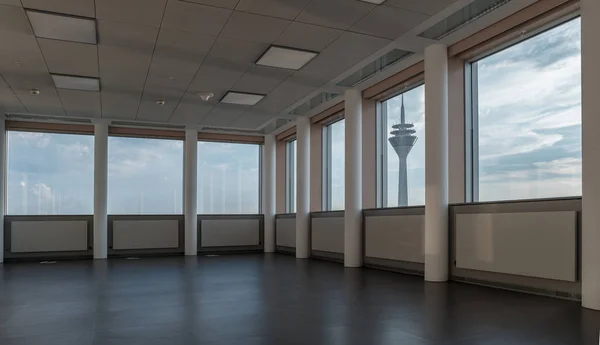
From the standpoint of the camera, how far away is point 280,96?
1039cm

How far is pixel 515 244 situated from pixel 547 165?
1136mm

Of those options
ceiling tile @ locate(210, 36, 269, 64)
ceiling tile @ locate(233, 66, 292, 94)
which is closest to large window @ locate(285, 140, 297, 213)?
ceiling tile @ locate(233, 66, 292, 94)

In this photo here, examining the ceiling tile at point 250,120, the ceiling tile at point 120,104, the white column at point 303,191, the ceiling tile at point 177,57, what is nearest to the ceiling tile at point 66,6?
the ceiling tile at point 177,57

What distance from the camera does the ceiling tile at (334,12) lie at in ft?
19.4

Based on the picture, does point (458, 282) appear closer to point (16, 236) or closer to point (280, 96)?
point (280, 96)

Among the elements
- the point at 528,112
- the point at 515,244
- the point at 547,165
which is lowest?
the point at 515,244

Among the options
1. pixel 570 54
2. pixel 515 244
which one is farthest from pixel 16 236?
pixel 570 54

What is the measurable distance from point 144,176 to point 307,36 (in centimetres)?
914

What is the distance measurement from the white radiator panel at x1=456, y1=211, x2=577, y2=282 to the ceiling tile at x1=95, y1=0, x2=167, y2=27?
5055 millimetres

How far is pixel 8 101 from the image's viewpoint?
1068 centimetres

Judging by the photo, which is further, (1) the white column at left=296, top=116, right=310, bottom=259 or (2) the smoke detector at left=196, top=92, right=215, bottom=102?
(1) the white column at left=296, top=116, right=310, bottom=259

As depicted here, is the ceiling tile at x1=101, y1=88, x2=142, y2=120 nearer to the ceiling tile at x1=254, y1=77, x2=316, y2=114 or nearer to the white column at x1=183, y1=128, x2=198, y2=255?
the white column at x1=183, y1=128, x2=198, y2=255

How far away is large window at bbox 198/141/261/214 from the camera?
49.9 ft

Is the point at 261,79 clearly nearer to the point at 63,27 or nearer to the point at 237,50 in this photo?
the point at 237,50
